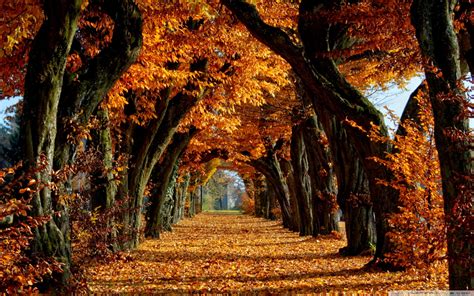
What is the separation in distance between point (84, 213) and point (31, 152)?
2.20m

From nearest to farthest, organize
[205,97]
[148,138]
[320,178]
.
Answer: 1. [148,138]
2. [205,97]
3. [320,178]

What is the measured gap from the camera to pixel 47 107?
249 inches

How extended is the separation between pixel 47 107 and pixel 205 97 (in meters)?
9.17

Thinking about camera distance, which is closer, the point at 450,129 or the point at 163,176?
the point at 450,129

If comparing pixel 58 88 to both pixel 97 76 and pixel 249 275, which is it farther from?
pixel 249 275

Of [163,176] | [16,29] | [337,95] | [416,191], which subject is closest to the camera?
[416,191]

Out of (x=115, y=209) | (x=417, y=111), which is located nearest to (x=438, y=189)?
(x=417, y=111)

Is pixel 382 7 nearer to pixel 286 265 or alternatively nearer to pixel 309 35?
pixel 309 35

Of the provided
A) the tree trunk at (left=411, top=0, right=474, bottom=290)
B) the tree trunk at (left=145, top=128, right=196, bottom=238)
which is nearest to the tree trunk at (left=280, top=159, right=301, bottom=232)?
the tree trunk at (left=145, top=128, right=196, bottom=238)

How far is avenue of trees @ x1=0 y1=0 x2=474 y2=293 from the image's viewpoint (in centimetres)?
463

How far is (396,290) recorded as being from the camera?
6.74m

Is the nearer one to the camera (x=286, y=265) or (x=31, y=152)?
(x=31, y=152)

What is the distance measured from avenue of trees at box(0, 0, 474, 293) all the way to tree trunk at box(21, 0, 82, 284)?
0.02 meters

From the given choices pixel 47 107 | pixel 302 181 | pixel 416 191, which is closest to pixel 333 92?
pixel 416 191
